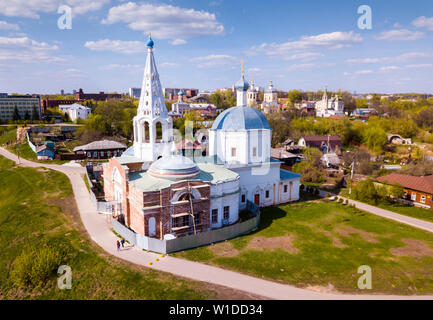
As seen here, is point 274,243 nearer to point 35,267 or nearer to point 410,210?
point 35,267

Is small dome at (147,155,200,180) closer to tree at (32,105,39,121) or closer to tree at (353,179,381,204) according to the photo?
tree at (353,179,381,204)

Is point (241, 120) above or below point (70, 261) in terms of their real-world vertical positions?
above

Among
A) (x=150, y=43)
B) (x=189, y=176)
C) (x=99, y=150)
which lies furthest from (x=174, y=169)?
(x=99, y=150)

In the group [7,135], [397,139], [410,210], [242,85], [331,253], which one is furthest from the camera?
[7,135]

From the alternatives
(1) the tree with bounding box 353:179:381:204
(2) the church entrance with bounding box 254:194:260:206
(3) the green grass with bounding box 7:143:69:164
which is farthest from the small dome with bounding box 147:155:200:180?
(3) the green grass with bounding box 7:143:69:164

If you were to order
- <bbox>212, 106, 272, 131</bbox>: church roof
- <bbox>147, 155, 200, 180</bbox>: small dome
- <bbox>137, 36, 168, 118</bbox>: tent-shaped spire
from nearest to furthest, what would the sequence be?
<bbox>147, 155, 200, 180</bbox>: small dome → <bbox>137, 36, 168, 118</bbox>: tent-shaped spire → <bbox>212, 106, 272, 131</bbox>: church roof
